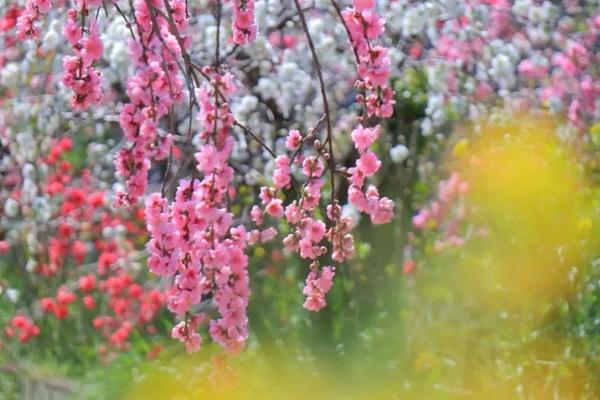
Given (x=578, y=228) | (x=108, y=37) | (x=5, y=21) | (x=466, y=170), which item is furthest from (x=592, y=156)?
(x=5, y=21)

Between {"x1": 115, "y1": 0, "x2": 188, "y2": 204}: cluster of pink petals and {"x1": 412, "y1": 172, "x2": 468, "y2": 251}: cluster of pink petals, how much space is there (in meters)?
2.10

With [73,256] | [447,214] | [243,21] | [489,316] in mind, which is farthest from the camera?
[73,256]

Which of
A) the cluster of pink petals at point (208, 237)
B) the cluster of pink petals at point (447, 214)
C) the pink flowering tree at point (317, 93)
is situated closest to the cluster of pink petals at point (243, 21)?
the cluster of pink petals at point (208, 237)

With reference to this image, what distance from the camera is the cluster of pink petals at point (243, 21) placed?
198cm

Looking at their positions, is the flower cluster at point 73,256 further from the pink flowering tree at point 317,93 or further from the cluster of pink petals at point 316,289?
the cluster of pink petals at point 316,289

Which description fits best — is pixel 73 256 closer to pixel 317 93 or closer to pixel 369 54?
pixel 317 93

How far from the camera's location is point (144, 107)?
1.92 metres

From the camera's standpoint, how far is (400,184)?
→ 4488 millimetres

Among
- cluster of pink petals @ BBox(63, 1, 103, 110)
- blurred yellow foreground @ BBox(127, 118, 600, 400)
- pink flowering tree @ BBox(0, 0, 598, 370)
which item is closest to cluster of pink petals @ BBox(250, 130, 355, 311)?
cluster of pink petals @ BBox(63, 1, 103, 110)

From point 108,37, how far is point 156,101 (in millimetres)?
2100

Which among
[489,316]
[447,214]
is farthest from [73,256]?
[489,316]

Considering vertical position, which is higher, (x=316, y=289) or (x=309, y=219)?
(x=309, y=219)

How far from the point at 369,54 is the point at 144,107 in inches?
15.1

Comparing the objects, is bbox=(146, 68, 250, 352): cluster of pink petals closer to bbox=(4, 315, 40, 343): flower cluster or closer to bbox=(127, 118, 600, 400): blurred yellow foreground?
bbox=(127, 118, 600, 400): blurred yellow foreground
